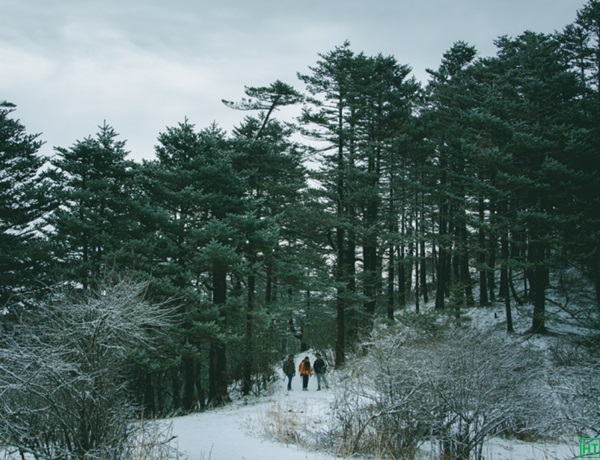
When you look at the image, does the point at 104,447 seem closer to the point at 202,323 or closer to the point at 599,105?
the point at 202,323

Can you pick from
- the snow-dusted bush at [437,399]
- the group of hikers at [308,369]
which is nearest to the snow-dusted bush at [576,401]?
the snow-dusted bush at [437,399]

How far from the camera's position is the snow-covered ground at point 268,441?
8305 mm

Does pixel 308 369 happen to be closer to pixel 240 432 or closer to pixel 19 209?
pixel 240 432

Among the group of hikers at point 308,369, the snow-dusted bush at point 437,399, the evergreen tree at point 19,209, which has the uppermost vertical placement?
the evergreen tree at point 19,209

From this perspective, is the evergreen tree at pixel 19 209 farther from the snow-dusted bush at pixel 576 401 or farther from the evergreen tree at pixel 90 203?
the snow-dusted bush at pixel 576 401

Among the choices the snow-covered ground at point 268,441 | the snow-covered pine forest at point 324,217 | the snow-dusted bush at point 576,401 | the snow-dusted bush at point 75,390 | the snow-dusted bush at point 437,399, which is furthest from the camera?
the snow-covered pine forest at point 324,217

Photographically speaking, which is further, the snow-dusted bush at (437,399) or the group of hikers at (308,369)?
the group of hikers at (308,369)

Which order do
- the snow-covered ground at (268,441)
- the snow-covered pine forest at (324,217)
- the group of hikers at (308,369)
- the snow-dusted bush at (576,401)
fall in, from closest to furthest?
the snow-dusted bush at (576,401) → the snow-covered ground at (268,441) → the snow-covered pine forest at (324,217) → the group of hikers at (308,369)

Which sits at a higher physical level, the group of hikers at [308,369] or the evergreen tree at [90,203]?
the evergreen tree at [90,203]

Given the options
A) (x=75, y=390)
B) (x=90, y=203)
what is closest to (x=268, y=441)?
(x=75, y=390)

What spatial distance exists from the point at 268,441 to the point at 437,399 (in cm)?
435

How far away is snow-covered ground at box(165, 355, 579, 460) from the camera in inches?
327

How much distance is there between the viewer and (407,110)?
68.9ft

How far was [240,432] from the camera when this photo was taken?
10672mm
